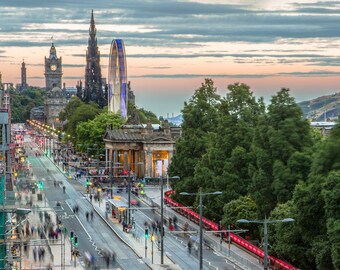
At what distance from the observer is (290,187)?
87.6 metres

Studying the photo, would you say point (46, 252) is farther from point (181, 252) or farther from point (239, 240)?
point (239, 240)

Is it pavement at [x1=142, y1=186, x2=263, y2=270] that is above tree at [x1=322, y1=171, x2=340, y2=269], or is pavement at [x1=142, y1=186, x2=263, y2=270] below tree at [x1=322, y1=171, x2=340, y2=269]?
below

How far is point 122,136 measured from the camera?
17412 centimetres

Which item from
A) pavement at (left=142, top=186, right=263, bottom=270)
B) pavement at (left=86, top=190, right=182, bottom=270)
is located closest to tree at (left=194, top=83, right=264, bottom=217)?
pavement at (left=142, top=186, right=263, bottom=270)

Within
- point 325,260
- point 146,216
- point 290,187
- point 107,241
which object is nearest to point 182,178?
point 146,216

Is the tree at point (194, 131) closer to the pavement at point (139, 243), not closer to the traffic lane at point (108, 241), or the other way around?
the pavement at point (139, 243)

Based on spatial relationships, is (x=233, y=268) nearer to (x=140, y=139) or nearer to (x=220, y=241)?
(x=220, y=241)

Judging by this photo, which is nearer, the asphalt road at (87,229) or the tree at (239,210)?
the asphalt road at (87,229)

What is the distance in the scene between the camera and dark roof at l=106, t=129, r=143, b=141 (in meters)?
172

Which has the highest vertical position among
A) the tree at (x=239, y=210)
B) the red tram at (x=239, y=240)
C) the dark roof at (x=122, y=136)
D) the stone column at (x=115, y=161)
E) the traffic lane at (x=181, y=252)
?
the dark roof at (x=122, y=136)

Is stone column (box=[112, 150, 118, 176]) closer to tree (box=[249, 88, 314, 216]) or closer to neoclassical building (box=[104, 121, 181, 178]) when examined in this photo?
neoclassical building (box=[104, 121, 181, 178])

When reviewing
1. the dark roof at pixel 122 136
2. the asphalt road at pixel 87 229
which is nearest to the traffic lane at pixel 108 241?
the asphalt road at pixel 87 229

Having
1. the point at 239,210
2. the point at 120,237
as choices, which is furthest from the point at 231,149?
the point at 120,237

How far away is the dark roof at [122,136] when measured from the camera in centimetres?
17227
